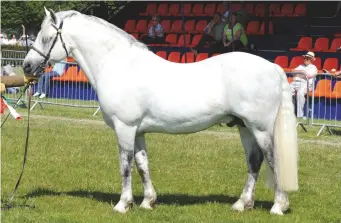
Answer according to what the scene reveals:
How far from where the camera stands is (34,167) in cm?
1166

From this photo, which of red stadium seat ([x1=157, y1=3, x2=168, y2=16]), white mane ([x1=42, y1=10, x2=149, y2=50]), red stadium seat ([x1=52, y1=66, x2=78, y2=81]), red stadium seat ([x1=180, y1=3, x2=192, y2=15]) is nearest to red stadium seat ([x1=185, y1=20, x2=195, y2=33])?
red stadium seat ([x1=180, y1=3, x2=192, y2=15])

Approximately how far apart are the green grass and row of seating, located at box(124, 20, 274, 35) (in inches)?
368

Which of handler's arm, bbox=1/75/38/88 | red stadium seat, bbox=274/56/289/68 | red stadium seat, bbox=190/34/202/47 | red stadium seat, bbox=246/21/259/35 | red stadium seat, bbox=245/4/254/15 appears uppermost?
red stadium seat, bbox=245/4/254/15

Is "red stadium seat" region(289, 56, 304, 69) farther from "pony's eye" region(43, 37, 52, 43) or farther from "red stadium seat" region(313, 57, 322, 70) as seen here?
"pony's eye" region(43, 37, 52, 43)

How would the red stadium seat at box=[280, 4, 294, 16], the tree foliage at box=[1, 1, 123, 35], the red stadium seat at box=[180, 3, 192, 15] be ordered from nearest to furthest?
the red stadium seat at box=[280, 4, 294, 16], the red stadium seat at box=[180, 3, 192, 15], the tree foliage at box=[1, 1, 123, 35]

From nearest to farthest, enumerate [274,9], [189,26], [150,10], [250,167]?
[250,167], [274,9], [189,26], [150,10]

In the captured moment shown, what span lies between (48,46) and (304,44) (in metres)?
15.3

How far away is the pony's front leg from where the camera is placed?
8602 millimetres

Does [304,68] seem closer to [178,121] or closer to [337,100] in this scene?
[337,100]

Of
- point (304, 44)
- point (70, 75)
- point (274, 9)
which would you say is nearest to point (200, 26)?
point (274, 9)

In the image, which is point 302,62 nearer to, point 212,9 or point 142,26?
point 212,9

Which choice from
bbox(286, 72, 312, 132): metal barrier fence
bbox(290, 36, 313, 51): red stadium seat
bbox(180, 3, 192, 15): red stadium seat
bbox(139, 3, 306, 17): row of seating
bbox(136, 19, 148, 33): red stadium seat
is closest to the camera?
bbox(286, 72, 312, 132): metal barrier fence

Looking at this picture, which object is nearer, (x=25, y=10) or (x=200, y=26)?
(x=200, y=26)

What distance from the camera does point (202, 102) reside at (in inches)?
334
